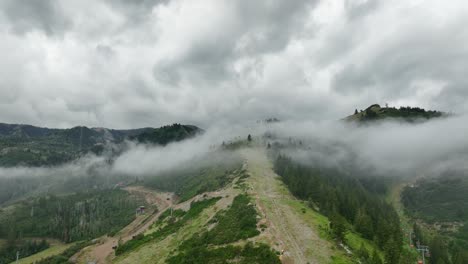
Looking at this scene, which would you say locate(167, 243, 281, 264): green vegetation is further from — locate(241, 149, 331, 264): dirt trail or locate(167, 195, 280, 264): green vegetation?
locate(241, 149, 331, 264): dirt trail

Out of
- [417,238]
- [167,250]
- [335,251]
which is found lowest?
[417,238]

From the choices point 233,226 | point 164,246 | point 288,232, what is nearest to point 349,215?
point 288,232

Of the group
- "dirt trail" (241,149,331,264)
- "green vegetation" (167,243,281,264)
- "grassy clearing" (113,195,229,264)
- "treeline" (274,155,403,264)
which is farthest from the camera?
"grassy clearing" (113,195,229,264)

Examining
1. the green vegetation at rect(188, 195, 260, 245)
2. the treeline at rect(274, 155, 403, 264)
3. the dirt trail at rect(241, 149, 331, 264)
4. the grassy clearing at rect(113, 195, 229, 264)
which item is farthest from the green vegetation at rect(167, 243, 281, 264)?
Answer: the treeline at rect(274, 155, 403, 264)

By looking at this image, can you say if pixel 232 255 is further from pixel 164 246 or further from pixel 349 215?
pixel 349 215

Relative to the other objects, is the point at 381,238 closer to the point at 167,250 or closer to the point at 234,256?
the point at 234,256

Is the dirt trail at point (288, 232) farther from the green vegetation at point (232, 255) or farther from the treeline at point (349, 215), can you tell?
the treeline at point (349, 215)

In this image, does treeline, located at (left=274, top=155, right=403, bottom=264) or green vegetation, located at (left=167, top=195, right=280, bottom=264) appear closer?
green vegetation, located at (left=167, top=195, right=280, bottom=264)

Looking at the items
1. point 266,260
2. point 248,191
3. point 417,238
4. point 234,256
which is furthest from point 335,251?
point 417,238
